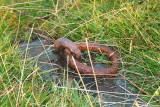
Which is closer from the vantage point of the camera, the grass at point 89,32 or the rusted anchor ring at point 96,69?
the grass at point 89,32

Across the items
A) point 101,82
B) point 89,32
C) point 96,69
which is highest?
point 89,32

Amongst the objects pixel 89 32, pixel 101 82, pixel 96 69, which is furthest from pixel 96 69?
pixel 89 32

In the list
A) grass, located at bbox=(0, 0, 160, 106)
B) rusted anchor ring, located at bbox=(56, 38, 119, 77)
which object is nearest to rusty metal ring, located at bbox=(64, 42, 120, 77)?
rusted anchor ring, located at bbox=(56, 38, 119, 77)

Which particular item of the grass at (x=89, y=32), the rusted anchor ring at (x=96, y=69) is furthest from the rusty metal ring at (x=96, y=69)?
the grass at (x=89, y=32)

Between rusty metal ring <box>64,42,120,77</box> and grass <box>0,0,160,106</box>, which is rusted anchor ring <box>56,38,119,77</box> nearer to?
rusty metal ring <box>64,42,120,77</box>

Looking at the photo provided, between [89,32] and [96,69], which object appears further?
[89,32]

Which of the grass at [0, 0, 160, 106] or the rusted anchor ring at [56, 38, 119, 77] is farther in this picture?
the rusted anchor ring at [56, 38, 119, 77]

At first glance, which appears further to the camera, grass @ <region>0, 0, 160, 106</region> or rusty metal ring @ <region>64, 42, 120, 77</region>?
rusty metal ring @ <region>64, 42, 120, 77</region>

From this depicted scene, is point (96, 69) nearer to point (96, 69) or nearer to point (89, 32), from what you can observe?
point (96, 69)

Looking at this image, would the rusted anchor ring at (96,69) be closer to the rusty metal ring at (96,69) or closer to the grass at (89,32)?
the rusty metal ring at (96,69)
